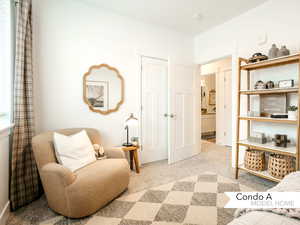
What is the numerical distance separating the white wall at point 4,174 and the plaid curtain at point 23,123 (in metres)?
0.05

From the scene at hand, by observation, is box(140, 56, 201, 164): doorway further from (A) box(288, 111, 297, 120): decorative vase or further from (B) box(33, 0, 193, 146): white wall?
(A) box(288, 111, 297, 120): decorative vase

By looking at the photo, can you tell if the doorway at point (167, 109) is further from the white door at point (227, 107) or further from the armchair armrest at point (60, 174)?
the armchair armrest at point (60, 174)

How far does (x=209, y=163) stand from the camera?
306cm

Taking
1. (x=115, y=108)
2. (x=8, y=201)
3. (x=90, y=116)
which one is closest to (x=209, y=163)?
(x=115, y=108)

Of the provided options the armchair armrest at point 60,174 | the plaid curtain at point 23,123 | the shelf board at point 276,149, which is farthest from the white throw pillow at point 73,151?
the shelf board at point 276,149

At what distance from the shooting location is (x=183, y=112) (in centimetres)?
327

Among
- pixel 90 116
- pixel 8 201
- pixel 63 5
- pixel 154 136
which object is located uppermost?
pixel 63 5

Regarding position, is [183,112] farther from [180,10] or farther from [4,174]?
[4,174]

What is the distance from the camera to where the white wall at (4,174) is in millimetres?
1499

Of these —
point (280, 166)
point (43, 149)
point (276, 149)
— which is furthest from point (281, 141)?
point (43, 149)

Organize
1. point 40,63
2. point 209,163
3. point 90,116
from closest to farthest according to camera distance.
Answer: point 40,63 < point 90,116 < point 209,163

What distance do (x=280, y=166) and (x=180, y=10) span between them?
264 centimetres

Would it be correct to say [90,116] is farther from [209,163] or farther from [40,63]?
[209,163]

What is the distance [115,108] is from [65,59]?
1029 mm
